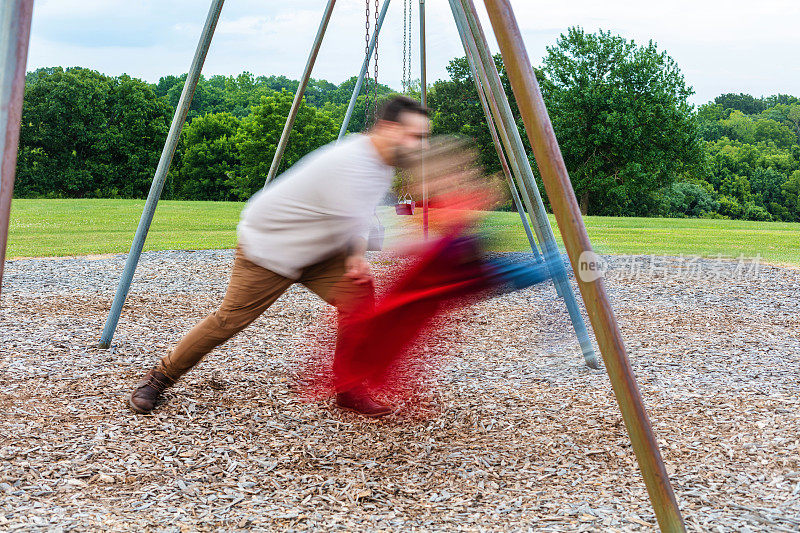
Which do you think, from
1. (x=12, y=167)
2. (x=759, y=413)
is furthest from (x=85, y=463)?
(x=759, y=413)

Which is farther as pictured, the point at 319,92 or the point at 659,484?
the point at 319,92

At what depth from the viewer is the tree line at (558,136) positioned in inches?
1332

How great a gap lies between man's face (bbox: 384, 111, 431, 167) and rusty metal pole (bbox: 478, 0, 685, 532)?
1.02 m

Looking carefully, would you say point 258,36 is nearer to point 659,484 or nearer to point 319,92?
point 659,484

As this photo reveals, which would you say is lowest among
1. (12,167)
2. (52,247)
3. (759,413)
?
(52,247)

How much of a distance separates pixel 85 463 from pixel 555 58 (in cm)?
3743

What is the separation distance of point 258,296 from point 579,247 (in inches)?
71.6

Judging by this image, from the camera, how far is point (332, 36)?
651 centimetres

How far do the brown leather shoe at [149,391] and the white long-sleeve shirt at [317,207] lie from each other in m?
0.93

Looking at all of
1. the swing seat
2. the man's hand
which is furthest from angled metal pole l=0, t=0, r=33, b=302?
the swing seat

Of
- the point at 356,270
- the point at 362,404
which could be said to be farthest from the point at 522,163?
the point at 362,404

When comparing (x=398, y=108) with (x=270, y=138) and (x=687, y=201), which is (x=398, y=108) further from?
(x=687, y=201)

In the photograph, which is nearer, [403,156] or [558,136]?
[403,156]

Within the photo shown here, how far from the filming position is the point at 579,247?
216 centimetres
